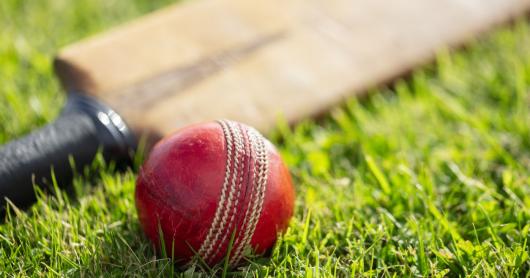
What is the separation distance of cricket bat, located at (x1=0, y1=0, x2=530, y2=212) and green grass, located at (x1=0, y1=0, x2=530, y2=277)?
0.31ft

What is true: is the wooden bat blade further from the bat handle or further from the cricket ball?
the cricket ball

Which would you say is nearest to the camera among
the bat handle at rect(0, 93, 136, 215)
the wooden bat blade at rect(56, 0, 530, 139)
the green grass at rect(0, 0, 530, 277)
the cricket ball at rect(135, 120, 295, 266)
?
the cricket ball at rect(135, 120, 295, 266)

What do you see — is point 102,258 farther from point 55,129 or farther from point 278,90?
point 278,90

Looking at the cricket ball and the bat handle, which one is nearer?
the cricket ball

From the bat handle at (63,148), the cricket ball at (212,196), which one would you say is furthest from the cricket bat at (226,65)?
the cricket ball at (212,196)

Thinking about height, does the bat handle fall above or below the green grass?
above

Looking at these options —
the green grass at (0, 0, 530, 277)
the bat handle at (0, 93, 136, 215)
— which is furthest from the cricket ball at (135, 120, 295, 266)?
the bat handle at (0, 93, 136, 215)

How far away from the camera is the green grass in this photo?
2.03 m

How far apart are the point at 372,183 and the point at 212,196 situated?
81 cm

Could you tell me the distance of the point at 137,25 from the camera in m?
3.04

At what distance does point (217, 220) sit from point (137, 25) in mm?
1432

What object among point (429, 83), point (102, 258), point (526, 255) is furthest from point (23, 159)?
point (429, 83)

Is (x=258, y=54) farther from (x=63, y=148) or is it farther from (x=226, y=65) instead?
(x=63, y=148)

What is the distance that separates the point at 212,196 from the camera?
1.89 metres
